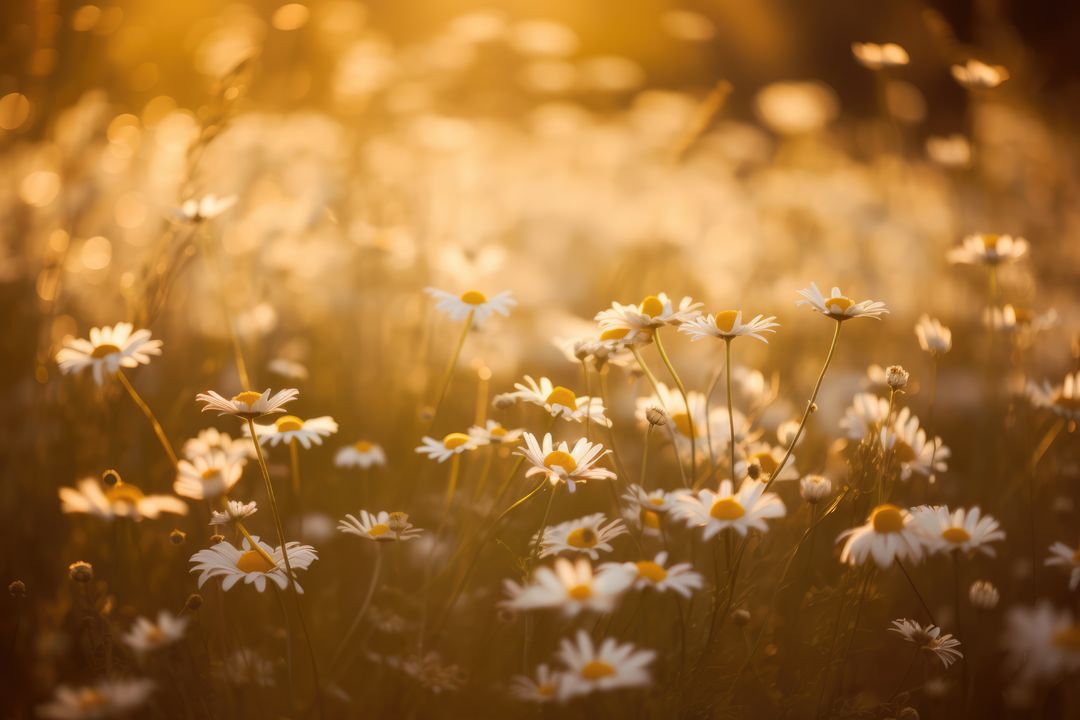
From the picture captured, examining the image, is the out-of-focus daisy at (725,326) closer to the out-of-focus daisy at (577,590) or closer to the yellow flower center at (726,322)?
the yellow flower center at (726,322)

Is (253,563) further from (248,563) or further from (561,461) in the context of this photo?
(561,461)

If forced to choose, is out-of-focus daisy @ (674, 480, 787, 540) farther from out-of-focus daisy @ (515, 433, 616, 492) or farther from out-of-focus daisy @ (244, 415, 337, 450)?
out-of-focus daisy @ (244, 415, 337, 450)

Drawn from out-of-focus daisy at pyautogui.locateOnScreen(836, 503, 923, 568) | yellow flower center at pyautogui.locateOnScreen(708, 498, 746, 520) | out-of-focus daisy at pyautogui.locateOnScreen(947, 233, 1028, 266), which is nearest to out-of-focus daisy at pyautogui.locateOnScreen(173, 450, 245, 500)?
yellow flower center at pyautogui.locateOnScreen(708, 498, 746, 520)

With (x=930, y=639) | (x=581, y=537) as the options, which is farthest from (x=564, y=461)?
(x=930, y=639)

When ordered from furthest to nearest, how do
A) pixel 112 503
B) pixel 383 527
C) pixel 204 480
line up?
pixel 383 527
pixel 204 480
pixel 112 503

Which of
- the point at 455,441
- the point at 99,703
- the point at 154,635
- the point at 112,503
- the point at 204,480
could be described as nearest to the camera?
the point at 99,703

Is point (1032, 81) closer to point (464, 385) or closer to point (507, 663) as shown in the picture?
point (464, 385)

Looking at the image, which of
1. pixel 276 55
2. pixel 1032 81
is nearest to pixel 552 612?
pixel 1032 81
